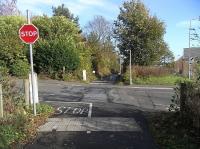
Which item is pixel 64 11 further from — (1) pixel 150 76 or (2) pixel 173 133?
(2) pixel 173 133

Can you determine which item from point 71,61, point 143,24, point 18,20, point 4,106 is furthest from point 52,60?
point 4,106

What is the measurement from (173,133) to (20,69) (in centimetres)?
2732

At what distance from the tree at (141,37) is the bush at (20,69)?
12.4 metres

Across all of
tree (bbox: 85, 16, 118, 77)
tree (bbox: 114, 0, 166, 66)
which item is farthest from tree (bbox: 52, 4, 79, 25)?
tree (bbox: 114, 0, 166, 66)

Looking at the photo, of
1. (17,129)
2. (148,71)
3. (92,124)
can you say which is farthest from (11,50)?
(17,129)

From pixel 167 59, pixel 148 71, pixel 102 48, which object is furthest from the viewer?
pixel 102 48

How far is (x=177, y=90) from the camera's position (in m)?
14.3

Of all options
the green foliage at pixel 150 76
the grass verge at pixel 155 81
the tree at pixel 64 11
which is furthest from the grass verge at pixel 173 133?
Answer: the tree at pixel 64 11

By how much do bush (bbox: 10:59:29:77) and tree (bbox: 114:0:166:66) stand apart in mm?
12399

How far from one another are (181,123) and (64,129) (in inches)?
130

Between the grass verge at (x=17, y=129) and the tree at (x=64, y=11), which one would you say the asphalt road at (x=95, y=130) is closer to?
the grass verge at (x=17, y=129)

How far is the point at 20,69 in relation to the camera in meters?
37.2

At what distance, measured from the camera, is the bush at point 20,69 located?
36.9m

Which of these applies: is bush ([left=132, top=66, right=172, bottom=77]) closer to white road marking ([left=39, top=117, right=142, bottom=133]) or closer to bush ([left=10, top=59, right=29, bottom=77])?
bush ([left=10, top=59, right=29, bottom=77])
